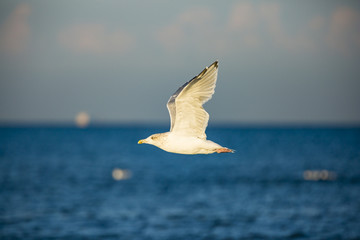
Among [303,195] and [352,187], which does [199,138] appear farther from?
[352,187]

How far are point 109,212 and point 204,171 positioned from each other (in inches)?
1205

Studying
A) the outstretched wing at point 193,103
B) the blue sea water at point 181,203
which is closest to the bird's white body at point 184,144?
the outstretched wing at point 193,103

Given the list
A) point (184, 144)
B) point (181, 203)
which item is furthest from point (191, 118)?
point (181, 203)

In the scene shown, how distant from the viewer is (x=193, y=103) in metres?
12.2

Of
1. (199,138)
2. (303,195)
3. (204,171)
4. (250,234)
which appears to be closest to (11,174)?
(204,171)

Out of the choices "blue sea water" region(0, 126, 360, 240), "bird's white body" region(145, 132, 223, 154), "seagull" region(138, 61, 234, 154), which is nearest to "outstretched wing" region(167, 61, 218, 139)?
"seagull" region(138, 61, 234, 154)

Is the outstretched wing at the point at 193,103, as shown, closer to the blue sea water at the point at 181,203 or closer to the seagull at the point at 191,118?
the seagull at the point at 191,118

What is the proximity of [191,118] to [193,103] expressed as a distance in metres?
0.37

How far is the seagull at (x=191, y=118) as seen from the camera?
11.9 meters

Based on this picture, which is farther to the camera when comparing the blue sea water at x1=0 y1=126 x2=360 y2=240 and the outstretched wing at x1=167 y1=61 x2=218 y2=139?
the blue sea water at x1=0 y1=126 x2=360 y2=240

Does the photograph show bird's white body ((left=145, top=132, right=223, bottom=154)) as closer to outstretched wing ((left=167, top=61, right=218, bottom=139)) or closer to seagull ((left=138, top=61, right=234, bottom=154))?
seagull ((left=138, top=61, right=234, bottom=154))

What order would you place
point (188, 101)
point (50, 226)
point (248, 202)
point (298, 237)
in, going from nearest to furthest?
point (188, 101) → point (298, 237) → point (50, 226) → point (248, 202)

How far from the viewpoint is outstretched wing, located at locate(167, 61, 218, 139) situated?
465 inches

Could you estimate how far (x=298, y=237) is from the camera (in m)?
30.2
